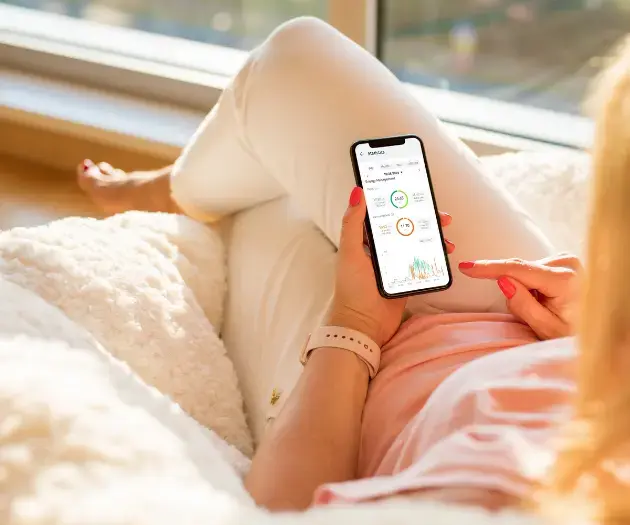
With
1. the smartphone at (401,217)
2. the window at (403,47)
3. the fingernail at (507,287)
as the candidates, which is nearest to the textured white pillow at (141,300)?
the smartphone at (401,217)

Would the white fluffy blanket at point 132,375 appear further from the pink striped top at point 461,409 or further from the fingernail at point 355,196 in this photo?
the fingernail at point 355,196

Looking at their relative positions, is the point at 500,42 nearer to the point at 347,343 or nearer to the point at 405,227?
the point at 405,227

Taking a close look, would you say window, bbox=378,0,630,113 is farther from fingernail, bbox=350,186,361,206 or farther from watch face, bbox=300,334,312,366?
watch face, bbox=300,334,312,366

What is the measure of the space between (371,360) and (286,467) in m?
0.17

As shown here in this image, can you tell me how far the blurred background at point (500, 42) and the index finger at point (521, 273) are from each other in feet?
2.97

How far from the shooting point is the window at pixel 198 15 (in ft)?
6.58

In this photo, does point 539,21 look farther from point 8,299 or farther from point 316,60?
point 8,299

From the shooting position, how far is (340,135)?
951mm

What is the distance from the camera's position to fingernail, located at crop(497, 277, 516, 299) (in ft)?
2.86

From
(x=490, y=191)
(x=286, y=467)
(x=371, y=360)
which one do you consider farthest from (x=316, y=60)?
(x=286, y=467)

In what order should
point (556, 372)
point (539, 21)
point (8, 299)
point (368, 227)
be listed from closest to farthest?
point (556, 372)
point (8, 299)
point (368, 227)
point (539, 21)

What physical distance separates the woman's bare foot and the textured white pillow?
346 millimetres

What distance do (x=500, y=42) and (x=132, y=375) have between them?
1.26m

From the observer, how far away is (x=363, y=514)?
449 mm
